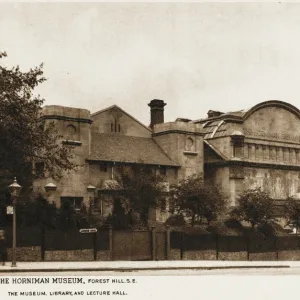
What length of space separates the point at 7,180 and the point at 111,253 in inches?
291

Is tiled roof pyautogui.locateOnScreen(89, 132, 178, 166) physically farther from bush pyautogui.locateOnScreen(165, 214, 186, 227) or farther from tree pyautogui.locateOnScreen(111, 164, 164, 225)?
bush pyautogui.locateOnScreen(165, 214, 186, 227)

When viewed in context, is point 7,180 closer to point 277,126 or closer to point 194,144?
point 194,144

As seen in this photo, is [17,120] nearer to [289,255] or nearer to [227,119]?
[289,255]

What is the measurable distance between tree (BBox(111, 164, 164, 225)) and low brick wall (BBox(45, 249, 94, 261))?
10.5 metres

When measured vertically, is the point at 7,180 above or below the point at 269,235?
above

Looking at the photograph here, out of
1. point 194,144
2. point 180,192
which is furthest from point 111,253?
point 194,144

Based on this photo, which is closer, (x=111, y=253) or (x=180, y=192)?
(x=111, y=253)

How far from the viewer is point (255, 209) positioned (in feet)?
170

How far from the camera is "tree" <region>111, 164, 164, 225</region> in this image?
5019 cm

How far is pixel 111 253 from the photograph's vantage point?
1519 inches

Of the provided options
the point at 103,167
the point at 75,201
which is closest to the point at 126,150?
the point at 103,167

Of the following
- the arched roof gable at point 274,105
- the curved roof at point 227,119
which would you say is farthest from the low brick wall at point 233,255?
the arched roof gable at point 274,105

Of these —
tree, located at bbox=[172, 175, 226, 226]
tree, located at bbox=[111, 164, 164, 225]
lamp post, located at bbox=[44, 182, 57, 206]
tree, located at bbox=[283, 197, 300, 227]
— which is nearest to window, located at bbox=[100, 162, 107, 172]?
tree, located at bbox=[111, 164, 164, 225]

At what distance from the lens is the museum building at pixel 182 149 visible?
5506 centimetres
